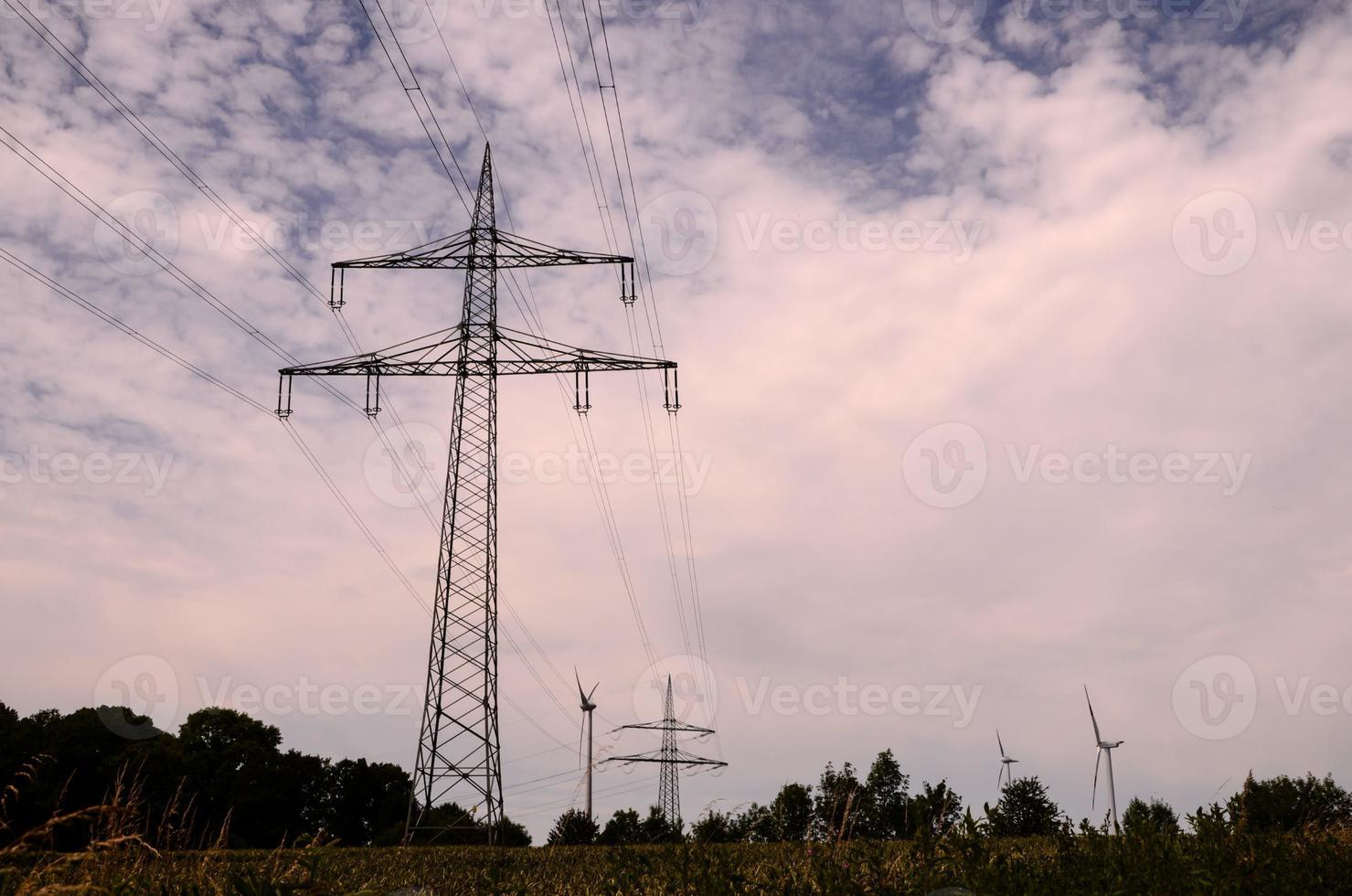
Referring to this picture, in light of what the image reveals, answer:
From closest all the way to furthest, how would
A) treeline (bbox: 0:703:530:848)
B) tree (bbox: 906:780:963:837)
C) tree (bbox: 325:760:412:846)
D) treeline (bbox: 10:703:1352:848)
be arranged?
tree (bbox: 906:780:963:837) → treeline (bbox: 10:703:1352:848) → treeline (bbox: 0:703:530:848) → tree (bbox: 325:760:412:846)

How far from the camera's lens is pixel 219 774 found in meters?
94.0

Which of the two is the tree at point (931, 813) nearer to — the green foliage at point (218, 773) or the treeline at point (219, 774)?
the treeline at point (219, 774)

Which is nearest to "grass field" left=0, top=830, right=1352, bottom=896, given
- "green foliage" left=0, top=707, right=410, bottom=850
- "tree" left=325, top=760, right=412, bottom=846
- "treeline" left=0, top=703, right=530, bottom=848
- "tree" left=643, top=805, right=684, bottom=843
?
"tree" left=643, top=805, right=684, bottom=843

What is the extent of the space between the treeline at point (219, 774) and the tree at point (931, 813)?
187ft

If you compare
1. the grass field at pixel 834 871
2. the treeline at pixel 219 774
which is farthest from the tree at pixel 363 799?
the grass field at pixel 834 871

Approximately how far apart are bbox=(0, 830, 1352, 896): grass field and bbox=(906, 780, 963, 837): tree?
0.61 feet

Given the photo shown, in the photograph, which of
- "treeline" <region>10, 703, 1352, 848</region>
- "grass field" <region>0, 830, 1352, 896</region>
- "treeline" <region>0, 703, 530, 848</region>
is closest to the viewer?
"grass field" <region>0, 830, 1352, 896</region>

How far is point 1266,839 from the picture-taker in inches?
599

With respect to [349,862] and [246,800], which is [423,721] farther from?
[246,800]

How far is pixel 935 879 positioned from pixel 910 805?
1304 mm

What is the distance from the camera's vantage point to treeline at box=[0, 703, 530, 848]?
3027 inches

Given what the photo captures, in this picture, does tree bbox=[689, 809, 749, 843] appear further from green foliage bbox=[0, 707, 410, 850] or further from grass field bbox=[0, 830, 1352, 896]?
green foliage bbox=[0, 707, 410, 850]

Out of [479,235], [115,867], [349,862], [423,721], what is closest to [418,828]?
[423,721]

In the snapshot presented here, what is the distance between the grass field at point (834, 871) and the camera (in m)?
6.57
